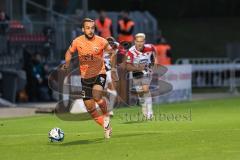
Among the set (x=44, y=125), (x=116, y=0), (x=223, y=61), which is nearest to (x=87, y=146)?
(x=44, y=125)

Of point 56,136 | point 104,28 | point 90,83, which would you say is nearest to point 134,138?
point 90,83

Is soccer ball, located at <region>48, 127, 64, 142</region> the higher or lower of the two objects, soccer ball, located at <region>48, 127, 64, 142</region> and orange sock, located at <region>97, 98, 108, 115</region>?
the lower

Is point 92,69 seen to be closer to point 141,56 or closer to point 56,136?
point 56,136

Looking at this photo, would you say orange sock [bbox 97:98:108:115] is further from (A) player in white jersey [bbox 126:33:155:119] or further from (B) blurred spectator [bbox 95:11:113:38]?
(B) blurred spectator [bbox 95:11:113:38]

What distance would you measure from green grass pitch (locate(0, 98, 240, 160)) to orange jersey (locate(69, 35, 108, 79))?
4.35 ft

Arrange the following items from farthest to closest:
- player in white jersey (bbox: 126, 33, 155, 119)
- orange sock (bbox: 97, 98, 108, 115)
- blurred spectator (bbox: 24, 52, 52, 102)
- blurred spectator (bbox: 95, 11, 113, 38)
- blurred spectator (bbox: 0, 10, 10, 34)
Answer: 1. blurred spectator (bbox: 95, 11, 113, 38)
2. blurred spectator (bbox: 24, 52, 52, 102)
3. blurred spectator (bbox: 0, 10, 10, 34)
4. player in white jersey (bbox: 126, 33, 155, 119)
5. orange sock (bbox: 97, 98, 108, 115)

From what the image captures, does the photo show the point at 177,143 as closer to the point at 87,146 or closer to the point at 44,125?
the point at 87,146

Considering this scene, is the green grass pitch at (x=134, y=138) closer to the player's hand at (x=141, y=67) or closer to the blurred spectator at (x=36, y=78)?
the player's hand at (x=141, y=67)

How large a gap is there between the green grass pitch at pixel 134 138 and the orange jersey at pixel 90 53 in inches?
52.2

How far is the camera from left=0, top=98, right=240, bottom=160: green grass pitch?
1535 cm

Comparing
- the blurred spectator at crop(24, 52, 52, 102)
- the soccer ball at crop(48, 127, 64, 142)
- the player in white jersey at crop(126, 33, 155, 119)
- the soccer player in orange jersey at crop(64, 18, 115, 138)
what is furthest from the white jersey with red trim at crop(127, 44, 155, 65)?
the blurred spectator at crop(24, 52, 52, 102)

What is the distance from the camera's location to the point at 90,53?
18.1m

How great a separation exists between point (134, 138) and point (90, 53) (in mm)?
1843

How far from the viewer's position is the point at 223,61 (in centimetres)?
4131
